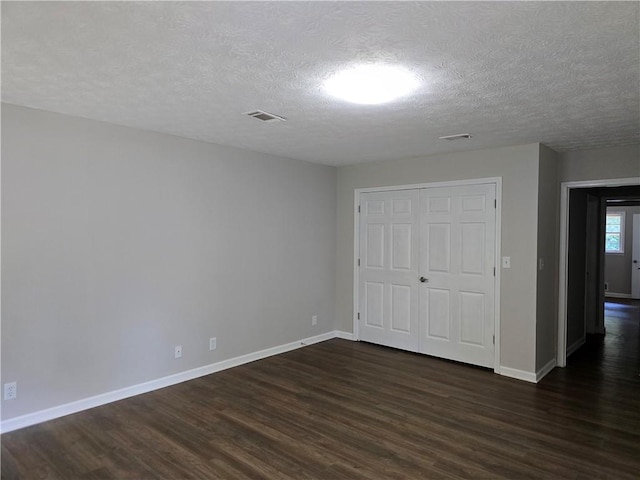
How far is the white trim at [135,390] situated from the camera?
9.96 feet

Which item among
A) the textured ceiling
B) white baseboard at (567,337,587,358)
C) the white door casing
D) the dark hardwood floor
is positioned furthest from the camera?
the white door casing

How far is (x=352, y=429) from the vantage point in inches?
121

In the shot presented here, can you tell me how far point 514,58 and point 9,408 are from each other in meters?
3.94

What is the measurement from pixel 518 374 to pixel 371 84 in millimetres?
3318

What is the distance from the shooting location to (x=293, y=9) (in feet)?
5.47

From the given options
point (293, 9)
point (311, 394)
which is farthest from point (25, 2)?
point (311, 394)

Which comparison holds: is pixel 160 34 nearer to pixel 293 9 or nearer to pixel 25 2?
pixel 25 2

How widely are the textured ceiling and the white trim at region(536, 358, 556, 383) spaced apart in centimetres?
234

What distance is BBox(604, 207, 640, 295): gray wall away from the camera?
378 inches

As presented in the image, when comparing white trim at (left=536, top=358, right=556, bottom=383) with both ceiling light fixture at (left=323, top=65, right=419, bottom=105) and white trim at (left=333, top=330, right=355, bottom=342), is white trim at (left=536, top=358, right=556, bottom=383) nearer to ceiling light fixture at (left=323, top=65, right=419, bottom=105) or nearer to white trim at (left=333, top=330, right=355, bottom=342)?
white trim at (left=333, top=330, right=355, bottom=342)

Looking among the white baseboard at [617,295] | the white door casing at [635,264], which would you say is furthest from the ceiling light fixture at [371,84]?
the white baseboard at [617,295]

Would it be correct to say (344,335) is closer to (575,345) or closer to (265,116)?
(575,345)

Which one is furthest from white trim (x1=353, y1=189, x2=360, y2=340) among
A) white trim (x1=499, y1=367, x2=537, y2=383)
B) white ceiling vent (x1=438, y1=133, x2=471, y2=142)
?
white trim (x1=499, y1=367, x2=537, y2=383)

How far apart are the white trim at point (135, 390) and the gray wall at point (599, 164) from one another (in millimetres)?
3615
